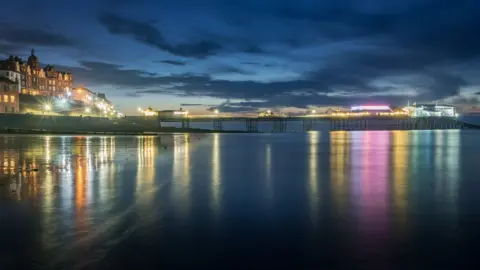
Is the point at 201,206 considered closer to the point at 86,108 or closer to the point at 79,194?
the point at 79,194

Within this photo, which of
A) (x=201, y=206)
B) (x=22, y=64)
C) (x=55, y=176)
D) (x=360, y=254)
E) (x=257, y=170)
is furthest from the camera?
(x=22, y=64)

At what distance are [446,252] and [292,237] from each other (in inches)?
117

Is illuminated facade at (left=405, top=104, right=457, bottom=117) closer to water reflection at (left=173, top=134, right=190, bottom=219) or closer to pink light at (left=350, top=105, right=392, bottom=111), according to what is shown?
pink light at (left=350, top=105, right=392, bottom=111)

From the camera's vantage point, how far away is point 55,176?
1719cm

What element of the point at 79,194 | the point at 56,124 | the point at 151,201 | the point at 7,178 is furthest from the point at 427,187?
the point at 56,124

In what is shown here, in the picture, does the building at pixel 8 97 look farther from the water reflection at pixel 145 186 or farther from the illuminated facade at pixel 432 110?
the illuminated facade at pixel 432 110

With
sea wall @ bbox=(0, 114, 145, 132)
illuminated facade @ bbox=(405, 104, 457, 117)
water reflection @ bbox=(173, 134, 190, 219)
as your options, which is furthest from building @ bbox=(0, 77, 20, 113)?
illuminated facade @ bbox=(405, 104, 457, 117)

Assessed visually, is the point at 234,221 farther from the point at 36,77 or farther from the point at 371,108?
the point at 371,108

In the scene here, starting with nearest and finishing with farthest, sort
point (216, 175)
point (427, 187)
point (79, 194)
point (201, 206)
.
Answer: point (201, 206) < point (79, 194) < point (427, 187) < point (216, 175)

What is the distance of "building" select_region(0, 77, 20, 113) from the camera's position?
73650mm

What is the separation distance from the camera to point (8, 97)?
74.8 meters

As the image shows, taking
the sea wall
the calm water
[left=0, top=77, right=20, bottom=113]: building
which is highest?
[left=0, top=77, right=20, bottom=113]: building

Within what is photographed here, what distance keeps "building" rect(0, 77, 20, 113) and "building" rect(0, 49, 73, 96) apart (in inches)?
571

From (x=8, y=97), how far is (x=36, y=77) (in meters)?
31.6
